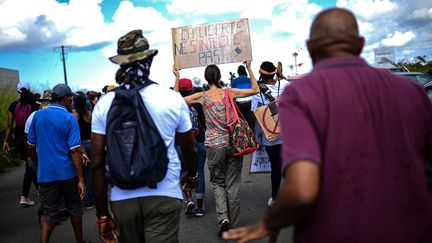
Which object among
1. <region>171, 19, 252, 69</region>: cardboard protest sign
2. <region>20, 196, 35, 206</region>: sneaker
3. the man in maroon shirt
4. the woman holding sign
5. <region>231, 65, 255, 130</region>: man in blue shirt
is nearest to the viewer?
the man in maroon shirt

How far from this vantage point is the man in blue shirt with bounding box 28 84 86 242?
4516mm

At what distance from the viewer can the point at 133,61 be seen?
9.06 ft

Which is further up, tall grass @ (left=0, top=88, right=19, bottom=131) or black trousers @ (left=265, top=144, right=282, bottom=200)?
tall grass @ (left=0, top=88, right=19, bottom=131)

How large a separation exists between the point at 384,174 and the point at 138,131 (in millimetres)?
1429

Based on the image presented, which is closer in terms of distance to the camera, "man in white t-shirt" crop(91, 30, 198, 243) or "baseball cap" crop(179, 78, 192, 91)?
"man in white t-shirt" crop(91, 30, 198, 243)

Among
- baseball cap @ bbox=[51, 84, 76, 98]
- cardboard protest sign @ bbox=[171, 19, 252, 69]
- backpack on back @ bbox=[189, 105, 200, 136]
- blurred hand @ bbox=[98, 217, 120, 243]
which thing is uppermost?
cardboard protest sign @ bbox=[171, 19, 252, 69]

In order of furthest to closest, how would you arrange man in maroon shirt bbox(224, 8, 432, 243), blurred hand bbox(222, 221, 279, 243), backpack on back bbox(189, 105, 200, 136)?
backpack on back bbox(189, 105, 200, 136)
blurred hand bbox(222, 221, 279, 243)
man in maroon shirt bbox(224, 8, 432, 243)

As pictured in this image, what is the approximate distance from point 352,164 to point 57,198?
Result: 3762 millimetres

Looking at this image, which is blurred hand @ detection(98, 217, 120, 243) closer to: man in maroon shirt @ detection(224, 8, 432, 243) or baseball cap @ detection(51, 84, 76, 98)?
man in maroon shirt @ detection(224, 8, 432, 243)

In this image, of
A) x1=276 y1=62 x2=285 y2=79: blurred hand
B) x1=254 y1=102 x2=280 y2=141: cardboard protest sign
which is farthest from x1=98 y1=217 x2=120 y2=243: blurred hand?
x1=276 y1=62 x2=285 y2=79: blurred hand

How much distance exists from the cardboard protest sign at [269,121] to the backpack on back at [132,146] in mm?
2906

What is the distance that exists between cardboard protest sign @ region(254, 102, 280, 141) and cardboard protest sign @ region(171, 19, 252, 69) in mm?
957

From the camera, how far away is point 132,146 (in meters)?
2.51

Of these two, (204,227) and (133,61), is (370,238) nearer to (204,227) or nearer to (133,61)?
(133,61)
